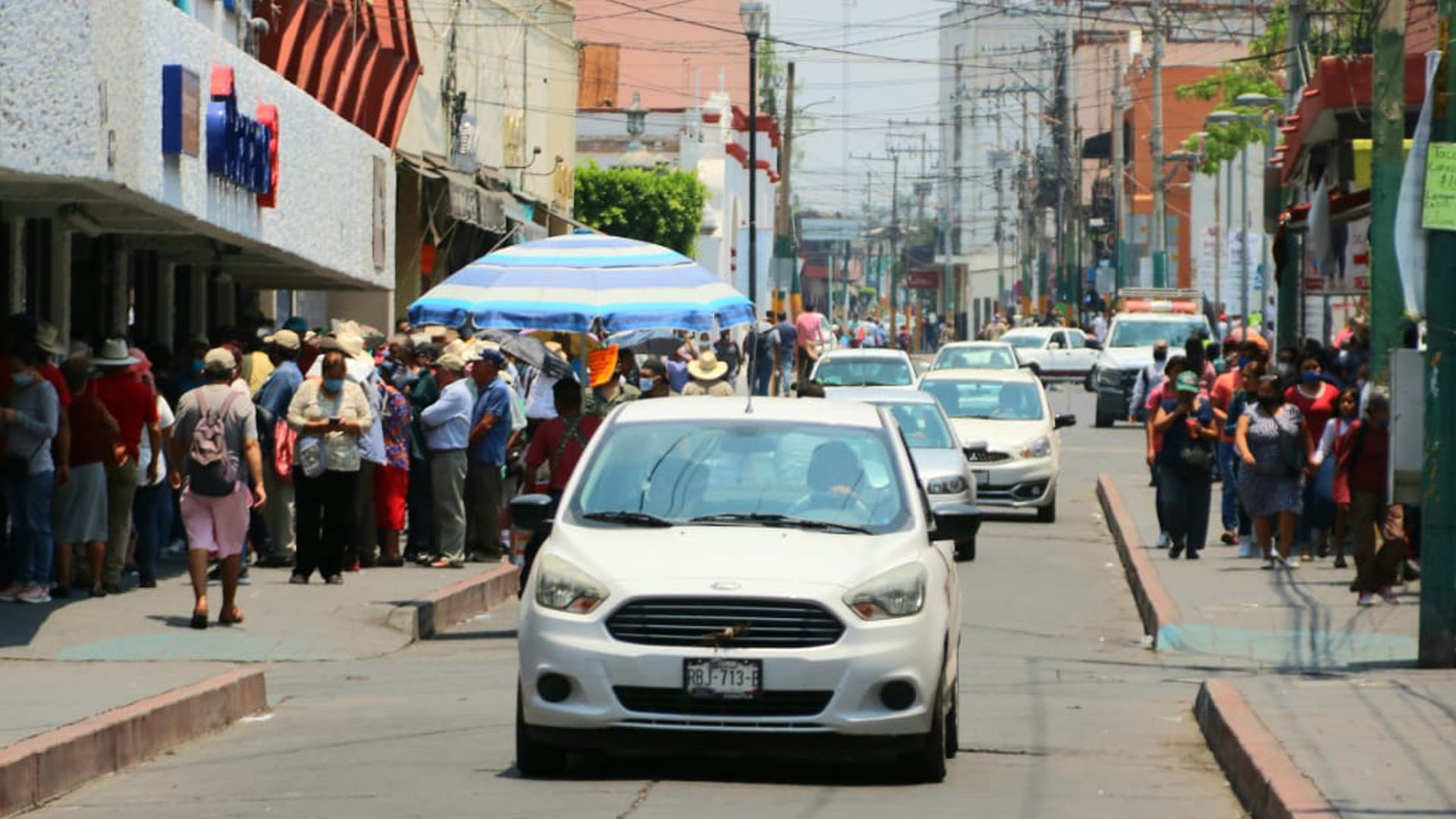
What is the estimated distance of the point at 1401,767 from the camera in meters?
10.2

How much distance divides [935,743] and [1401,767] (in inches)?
75.9

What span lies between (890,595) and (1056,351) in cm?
5224

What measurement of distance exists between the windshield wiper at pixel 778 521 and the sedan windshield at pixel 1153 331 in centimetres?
3791

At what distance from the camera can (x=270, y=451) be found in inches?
794

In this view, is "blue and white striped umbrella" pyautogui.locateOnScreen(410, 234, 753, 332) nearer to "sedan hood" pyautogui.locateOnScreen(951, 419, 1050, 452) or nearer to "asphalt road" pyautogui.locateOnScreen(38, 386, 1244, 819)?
"asphalt road" pyautogui.locateOnScreen(38, 386, 1244, 819)

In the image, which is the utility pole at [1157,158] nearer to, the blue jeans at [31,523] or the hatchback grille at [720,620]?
the blue jeans at [31,523]

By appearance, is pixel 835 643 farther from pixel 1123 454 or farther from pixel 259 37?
pixel 1123 454

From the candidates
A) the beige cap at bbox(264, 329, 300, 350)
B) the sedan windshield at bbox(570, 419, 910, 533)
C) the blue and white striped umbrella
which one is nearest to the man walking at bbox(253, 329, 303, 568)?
the beige cap at bbox(264, 329, 300, 350)

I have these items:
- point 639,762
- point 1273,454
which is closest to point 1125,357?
point 1273,454

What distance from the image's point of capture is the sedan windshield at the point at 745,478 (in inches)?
427

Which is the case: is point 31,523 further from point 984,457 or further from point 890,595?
point 984,457

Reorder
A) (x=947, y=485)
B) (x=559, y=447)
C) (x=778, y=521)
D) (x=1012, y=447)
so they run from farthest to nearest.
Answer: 1. (x=1012, y=447)
2. (x=947, y=485)
3. (x=559, y=447)
4. (x=778, y=521)

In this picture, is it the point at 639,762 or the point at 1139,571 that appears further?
the point at 1139,571

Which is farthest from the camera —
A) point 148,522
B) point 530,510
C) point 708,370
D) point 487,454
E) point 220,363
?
point 708,370
